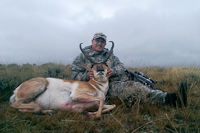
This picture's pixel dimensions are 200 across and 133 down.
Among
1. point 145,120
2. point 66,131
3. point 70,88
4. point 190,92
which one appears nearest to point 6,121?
point 66,131

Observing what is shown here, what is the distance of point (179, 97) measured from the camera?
11.2ft

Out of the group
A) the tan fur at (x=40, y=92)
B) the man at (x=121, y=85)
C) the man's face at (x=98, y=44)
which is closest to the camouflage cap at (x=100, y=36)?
the man at (x=121, y=85)

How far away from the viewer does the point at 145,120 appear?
9.01 feet

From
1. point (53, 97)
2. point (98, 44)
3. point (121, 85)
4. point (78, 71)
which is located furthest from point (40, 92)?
point (98, 44)

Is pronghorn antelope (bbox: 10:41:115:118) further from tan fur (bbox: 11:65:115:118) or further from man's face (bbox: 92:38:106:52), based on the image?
man's face (bbox: 92:38:106:52)

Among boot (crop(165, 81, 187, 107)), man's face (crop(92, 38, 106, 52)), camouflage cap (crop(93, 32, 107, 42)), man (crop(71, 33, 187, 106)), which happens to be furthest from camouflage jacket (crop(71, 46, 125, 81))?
boot (crop(165, 81, 187, 107))

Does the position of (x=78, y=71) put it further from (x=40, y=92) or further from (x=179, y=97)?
(x=179, y=97)

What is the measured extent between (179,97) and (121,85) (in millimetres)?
1889

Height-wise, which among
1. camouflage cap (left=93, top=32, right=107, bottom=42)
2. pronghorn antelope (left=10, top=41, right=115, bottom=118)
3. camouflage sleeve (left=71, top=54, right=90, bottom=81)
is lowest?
pronghorn antelope (left=10, top=41, right=115, bottom=118)

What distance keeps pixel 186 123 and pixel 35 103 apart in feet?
11.5

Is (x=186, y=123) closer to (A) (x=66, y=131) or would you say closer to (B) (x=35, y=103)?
(A) (x=66, y=131)

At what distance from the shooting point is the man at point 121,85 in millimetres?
3552

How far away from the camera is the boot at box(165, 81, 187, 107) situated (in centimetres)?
330

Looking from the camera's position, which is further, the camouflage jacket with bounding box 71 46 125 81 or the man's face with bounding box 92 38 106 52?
the man's face with bounding box 92 38 106 52
